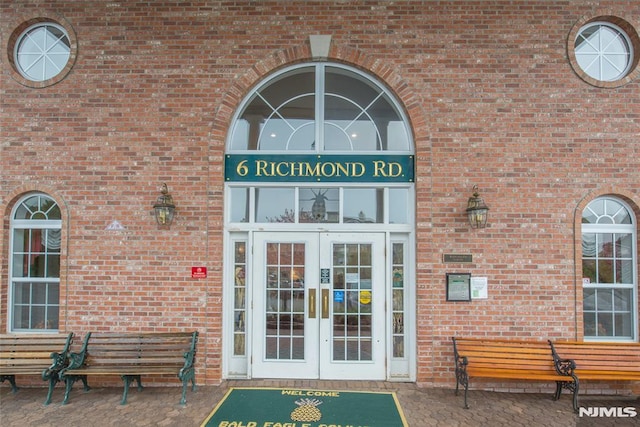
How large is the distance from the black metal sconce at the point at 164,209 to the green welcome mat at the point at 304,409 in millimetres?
2468

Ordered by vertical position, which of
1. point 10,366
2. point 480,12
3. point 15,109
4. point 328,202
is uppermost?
point 480,12

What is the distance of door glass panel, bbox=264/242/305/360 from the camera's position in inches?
225

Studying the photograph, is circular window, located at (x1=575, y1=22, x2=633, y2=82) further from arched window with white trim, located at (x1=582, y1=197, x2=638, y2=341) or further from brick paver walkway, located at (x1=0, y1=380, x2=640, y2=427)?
brick paver walkway, located at (x1=0, y1=380, x2=640, y2=427)

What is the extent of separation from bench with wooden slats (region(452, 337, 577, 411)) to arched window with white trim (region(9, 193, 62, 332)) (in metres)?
A: 5.71

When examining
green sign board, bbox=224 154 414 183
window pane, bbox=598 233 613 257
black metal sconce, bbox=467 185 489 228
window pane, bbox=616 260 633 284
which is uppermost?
green sign board, bbox=224 154 414 183

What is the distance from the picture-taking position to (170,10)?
5.80m

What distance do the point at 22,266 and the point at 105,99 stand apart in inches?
107

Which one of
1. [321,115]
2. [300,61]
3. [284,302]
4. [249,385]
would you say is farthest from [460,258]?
[300,61]

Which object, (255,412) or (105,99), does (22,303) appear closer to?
(105,99)

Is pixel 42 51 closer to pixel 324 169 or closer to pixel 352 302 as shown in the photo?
pixel 324 169

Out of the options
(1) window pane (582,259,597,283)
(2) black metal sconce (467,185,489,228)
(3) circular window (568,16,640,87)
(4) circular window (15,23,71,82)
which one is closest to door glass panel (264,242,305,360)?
(2) black metal sconce (467,185,489,228)

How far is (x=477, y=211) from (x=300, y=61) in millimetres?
3292

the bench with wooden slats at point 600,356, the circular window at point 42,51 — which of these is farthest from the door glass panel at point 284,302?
the circular window at point 42,51

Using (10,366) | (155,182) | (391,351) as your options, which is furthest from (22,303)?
(391,351)
